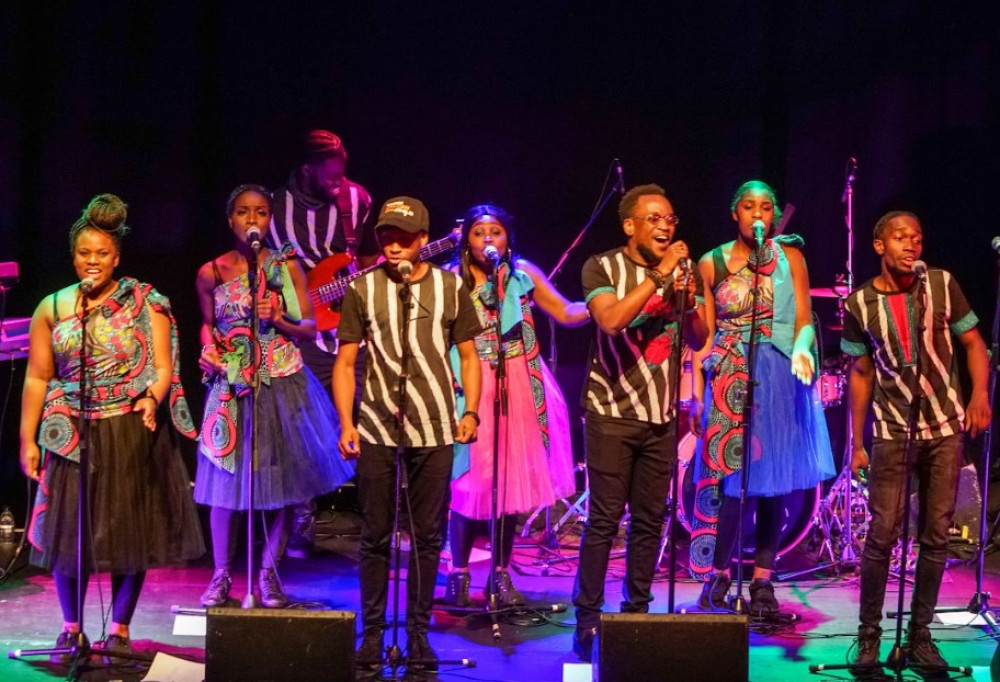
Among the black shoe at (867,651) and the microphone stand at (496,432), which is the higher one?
the microphone stand at (496,432)

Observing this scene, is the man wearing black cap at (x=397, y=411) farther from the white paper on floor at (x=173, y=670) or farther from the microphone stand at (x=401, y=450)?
the white paper on floor at (x=173, y=670)

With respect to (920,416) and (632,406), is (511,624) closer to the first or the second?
(632,406)

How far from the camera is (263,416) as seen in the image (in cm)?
614

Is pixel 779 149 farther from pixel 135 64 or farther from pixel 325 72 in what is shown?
pixel 135 64

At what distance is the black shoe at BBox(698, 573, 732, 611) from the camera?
605 centimetres

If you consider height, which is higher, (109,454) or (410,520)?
(109,454)

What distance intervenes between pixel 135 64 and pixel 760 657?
5.52 meters

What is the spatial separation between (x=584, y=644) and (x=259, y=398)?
2.10m

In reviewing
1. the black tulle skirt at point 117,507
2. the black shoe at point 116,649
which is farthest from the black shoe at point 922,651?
the black shoe at point 116,649

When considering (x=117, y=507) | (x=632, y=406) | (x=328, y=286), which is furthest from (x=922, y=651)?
(x=328, y=286)

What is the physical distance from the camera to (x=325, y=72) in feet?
26.5

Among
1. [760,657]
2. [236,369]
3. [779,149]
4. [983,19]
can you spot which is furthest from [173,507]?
[983,19]

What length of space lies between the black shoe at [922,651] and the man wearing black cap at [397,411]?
84.2 inches

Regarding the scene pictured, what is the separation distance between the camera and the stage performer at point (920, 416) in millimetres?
5266
